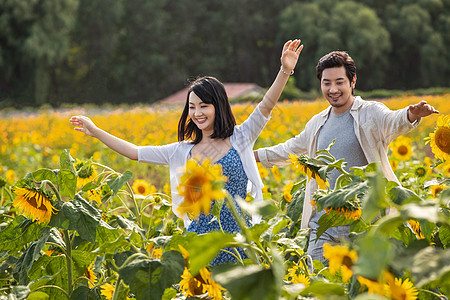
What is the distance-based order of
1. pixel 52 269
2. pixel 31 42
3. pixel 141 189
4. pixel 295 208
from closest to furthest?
pixel 52 269, pixel 295 208, pixel 141 189, pixel 31 42

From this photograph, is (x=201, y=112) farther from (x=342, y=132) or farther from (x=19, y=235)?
(x=19, y=235)

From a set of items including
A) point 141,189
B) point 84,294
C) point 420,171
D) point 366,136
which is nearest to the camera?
point 84,294

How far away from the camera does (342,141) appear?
6.01 feet

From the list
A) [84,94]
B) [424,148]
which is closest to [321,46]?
[84,94]

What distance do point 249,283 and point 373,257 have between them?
167 millimetres

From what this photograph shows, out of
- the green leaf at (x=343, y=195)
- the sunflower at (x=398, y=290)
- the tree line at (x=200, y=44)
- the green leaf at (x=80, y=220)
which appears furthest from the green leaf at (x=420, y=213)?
the tree line at (x=200, y=44)

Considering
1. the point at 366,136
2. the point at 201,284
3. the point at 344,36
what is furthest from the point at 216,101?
the point at 344,36

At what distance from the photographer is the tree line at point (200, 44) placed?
23.6 meters

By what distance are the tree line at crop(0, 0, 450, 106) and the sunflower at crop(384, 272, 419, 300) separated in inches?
918

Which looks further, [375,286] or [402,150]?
[402,150]

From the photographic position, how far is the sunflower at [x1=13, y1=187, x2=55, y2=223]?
0.96 m

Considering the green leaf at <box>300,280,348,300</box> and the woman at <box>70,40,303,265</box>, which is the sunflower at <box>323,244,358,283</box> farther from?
the woman at <box>70,40,303,265</box>

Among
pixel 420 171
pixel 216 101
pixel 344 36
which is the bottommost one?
pixel 344 36

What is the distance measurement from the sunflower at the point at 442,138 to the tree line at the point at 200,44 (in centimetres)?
2285
